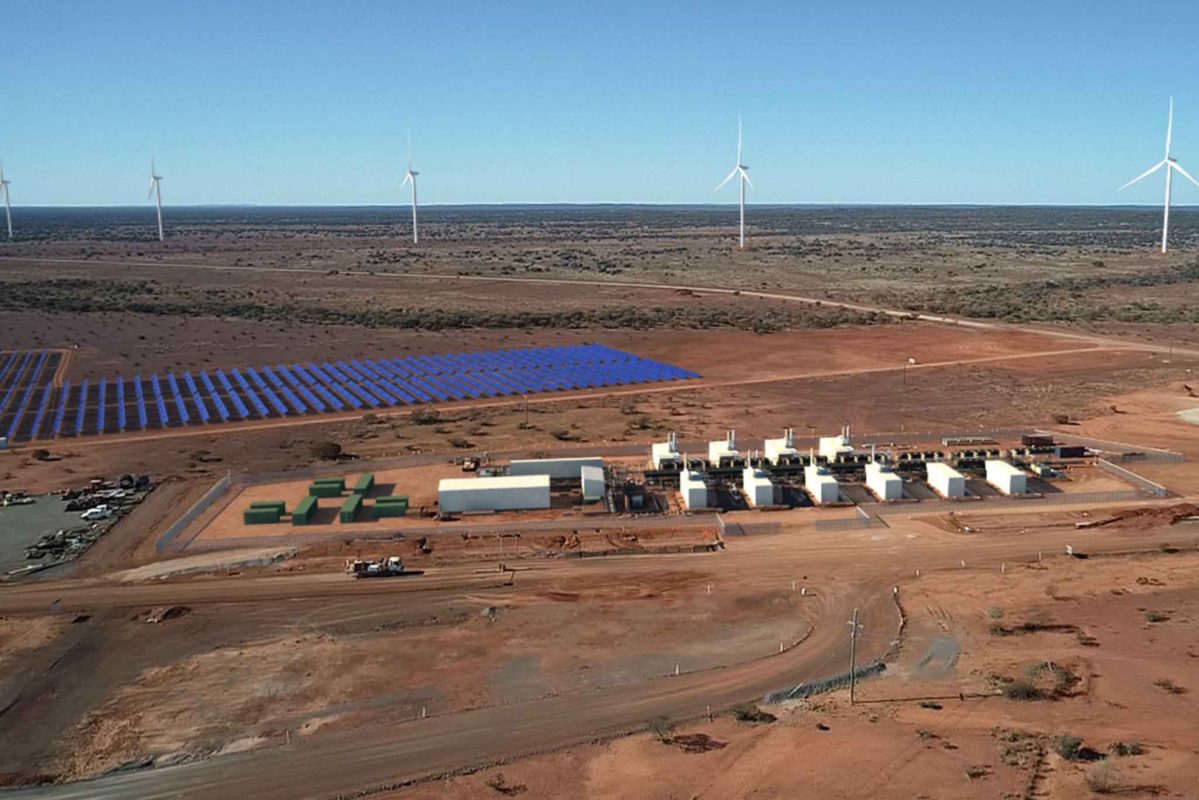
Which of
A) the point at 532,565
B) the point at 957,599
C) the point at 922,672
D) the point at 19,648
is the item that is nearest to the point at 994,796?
the point at 922,672

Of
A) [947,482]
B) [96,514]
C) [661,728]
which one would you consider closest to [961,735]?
[661,728]

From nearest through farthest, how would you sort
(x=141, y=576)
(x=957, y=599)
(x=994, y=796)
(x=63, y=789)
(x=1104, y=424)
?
1. (x=994, y=796)
2. (x=63, y=789)
3. (x=957, y=599)
4. (x=141, y=576)
5. (x=1104, y=424)

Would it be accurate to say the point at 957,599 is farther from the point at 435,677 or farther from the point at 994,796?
the point at 435,677

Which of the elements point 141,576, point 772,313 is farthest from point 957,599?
point 772,313

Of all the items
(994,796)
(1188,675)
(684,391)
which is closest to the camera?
(994,796)

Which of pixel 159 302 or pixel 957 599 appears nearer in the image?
pixel 957 599
